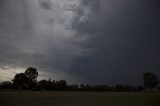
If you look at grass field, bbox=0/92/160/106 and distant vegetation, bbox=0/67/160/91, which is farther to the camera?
distant vegetation, bbox=0/67/160/91

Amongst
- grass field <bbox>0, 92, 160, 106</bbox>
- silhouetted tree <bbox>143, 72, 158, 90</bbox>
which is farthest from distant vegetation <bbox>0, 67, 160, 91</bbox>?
grass field <bbox>0, 92, 160, 106</bbox>

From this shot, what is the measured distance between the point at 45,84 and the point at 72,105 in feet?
216

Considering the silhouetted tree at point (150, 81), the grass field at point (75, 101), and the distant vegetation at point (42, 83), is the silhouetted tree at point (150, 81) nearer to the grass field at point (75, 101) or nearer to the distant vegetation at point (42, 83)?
the distant vegetation at point (42, 83)

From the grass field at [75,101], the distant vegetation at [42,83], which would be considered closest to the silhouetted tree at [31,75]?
the distant vegetation at [42,83]

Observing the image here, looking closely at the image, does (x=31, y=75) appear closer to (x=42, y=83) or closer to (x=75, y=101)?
(x=42, y=83)

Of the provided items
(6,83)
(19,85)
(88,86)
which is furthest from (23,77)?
(88,86)

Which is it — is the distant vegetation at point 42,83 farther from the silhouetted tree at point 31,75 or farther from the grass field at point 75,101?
the grass field at point 75,101

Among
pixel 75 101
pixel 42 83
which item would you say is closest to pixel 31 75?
pixel 42 83

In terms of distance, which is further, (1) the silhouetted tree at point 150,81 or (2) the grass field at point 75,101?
(1) the silhouetted tree at point 150,81

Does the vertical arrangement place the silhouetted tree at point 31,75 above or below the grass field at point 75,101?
above

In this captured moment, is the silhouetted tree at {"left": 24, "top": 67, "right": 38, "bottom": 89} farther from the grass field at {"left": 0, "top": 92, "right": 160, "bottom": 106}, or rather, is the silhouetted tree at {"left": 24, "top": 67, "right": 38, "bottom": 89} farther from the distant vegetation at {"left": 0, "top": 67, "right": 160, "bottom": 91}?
the grass field at {"left": 0, "top": 92, "right": 160, "bottom": 106}

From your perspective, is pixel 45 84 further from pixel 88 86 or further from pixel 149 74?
pixel 149 74

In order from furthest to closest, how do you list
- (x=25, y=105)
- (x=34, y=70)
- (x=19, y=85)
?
(x=34, y=70), (x=19, y=85), (x=25, y=105)

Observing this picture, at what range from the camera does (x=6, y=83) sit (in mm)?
92500
